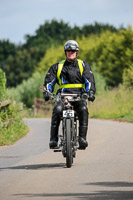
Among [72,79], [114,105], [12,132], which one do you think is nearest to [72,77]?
[72,79]

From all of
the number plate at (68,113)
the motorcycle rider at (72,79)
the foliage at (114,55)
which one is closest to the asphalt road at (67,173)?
the motorcycle rider at (72,79)

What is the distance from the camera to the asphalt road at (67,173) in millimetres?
7355

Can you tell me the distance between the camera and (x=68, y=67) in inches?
408

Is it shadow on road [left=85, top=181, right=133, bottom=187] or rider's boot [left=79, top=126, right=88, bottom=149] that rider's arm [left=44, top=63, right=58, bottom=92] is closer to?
rider's boot [left=79, top=126, right=88, bottom=149]

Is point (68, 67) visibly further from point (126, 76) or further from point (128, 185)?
point (126, 76)

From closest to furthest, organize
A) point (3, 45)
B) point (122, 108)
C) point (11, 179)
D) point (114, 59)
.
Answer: point (11, 179), point (122, 108), point (114, 59), point (3, 45)

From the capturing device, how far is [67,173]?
30.4ft

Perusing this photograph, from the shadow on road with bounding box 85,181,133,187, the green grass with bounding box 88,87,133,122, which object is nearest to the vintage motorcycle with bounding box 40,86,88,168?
the shadow on road with bounding box 85,181,133,187

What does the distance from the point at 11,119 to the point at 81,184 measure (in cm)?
1029

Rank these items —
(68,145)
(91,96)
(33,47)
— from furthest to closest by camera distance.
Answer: (33,47) < (91,96) < (68,145)

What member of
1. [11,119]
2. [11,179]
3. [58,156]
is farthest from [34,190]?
[11,119]

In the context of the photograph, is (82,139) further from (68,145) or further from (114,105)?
(114,105)

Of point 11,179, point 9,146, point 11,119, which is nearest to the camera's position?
point 11,179

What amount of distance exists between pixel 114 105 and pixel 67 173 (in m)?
22.4
